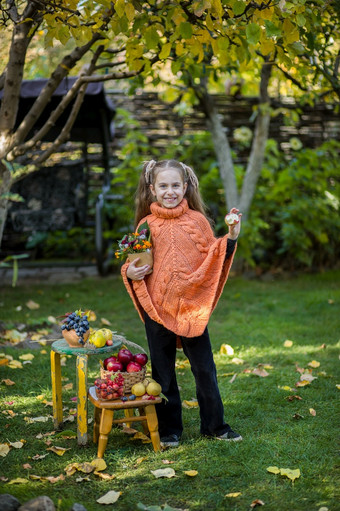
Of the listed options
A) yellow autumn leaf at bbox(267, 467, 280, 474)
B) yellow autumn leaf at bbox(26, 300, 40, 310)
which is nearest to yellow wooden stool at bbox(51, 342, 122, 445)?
yellow autumn leaf at bbox(267, 467, 280, 474)

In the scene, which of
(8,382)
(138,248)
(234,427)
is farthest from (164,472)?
(8,382)

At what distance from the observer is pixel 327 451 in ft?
10.0

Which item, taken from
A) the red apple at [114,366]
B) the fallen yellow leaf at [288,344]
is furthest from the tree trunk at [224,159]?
the red apple at [114,366]

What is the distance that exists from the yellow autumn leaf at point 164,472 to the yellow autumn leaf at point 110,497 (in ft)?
0.75

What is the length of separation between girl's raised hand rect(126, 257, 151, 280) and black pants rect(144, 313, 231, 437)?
255 mm

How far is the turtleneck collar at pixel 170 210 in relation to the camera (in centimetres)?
323

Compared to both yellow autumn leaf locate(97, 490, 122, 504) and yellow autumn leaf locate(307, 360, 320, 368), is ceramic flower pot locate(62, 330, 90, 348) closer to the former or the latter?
yellow autumn leaf locate(97, 490, 122, 504)

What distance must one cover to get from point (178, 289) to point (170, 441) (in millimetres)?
780

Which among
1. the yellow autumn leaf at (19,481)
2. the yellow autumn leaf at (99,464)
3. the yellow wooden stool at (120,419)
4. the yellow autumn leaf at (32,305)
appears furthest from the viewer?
the yellow autumn leaf at (32,305)

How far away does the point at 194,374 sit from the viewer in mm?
3271

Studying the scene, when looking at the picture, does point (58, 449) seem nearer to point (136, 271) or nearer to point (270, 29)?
point (136, 271)

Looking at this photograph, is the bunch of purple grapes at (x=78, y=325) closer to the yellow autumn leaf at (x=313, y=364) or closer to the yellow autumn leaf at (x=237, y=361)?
the yellow autumn leaf at (x=237, y=361)

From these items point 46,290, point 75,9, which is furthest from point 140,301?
point 46,290

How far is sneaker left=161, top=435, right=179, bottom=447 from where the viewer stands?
3176mm
